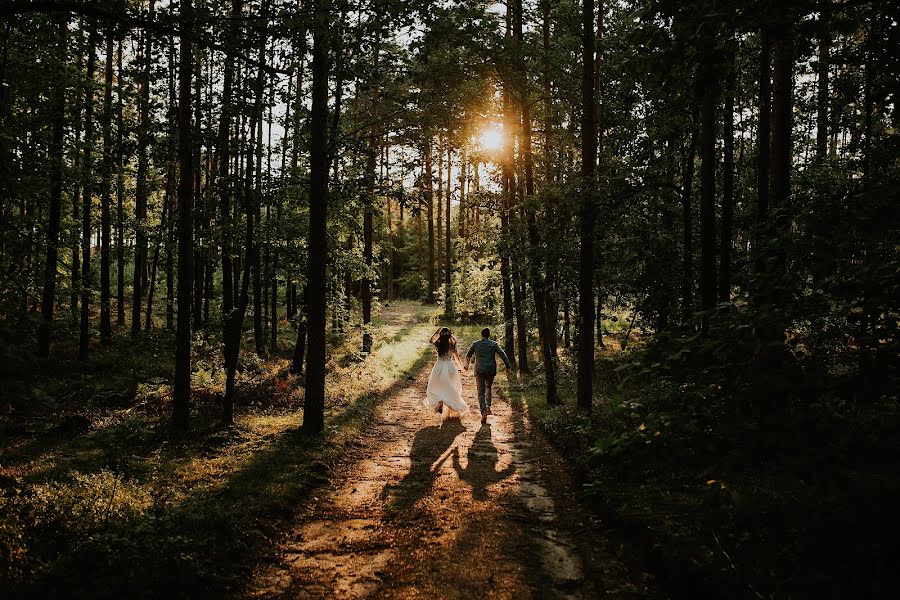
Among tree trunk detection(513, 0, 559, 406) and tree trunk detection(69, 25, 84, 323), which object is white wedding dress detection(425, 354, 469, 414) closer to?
tree trunk detection(513, 0, 559, 406)

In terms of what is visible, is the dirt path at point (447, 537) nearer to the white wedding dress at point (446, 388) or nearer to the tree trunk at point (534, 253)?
the white wedding dress at point (446, 388)

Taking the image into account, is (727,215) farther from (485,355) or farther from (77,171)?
(77,171)

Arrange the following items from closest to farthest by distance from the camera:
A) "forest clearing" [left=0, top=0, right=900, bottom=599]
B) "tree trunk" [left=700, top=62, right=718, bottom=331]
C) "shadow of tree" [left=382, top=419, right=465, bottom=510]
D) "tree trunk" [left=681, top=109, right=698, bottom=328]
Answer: "forest clearing" [left=0, top=0, right=900, bottom=599], "shadow of tree" [left=382, top=419, right=465, bottom=510], "tree trunk" [left=700, top=62, right=718, bottom=331], "tree trunk" [left=681, top=109, right=698, bottom=328]

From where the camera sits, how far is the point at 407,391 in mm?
16734

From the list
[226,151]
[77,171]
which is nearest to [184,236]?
[226,151]

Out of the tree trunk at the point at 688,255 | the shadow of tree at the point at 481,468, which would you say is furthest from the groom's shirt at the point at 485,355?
the tree trunk at the point at 688,255

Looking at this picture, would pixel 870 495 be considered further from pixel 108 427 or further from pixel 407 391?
pixel 407 391

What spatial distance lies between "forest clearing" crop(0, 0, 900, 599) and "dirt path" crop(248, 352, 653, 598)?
0.16 ft

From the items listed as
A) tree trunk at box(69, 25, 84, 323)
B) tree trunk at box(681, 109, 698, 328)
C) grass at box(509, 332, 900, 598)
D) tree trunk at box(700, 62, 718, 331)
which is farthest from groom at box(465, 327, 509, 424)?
tree trunk at box(69, 25, 84, 323)

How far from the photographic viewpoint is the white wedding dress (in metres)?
12.8

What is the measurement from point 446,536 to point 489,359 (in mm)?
7100

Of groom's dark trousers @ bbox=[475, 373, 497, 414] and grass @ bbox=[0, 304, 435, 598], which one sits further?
groom's dark trousers @ bbox=[475, 373, 497, 414]

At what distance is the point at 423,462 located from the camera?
9.02m

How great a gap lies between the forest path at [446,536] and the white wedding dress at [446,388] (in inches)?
121
